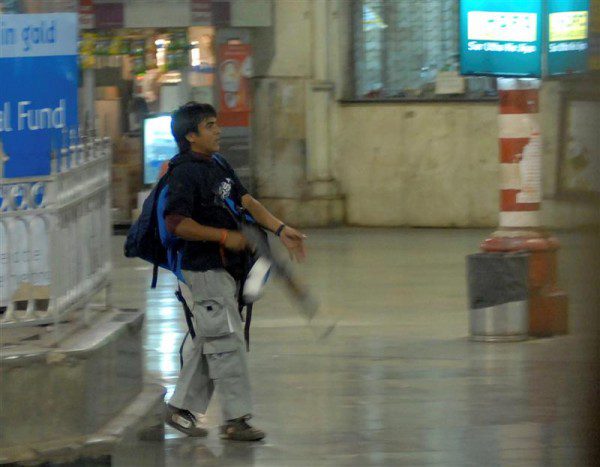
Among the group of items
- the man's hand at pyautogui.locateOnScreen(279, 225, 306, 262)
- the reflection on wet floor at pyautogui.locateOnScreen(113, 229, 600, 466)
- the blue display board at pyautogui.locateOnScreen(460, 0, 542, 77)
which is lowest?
the reflection on wet floor at pyautogui.locateOnScreen(113, 229, 600, 466)

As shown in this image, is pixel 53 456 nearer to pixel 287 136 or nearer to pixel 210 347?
pixel 210 347

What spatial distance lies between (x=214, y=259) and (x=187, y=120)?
0.71 metres

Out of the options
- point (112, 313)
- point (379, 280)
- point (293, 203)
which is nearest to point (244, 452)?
point (112, 313)

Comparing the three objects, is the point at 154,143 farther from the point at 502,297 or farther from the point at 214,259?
the point at 214,259

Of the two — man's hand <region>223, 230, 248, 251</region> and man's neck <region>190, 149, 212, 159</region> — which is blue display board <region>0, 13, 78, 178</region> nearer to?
man's neck <region>190, 149, 212, 159</region>

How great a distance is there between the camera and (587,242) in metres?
2.88

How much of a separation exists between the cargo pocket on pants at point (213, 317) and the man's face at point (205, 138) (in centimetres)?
74

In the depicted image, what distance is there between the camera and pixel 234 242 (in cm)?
623

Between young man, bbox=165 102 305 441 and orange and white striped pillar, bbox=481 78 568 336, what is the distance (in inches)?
111

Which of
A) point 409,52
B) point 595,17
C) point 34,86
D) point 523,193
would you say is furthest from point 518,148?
point 409,52

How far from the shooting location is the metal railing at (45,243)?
528 cm

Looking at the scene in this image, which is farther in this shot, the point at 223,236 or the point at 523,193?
the point at 523,193

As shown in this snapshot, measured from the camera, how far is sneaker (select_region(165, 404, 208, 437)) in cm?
654

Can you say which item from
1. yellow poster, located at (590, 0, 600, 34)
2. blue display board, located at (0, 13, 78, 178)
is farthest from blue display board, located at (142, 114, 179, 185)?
yellow poster, located at (590, 0, 600, 34)
